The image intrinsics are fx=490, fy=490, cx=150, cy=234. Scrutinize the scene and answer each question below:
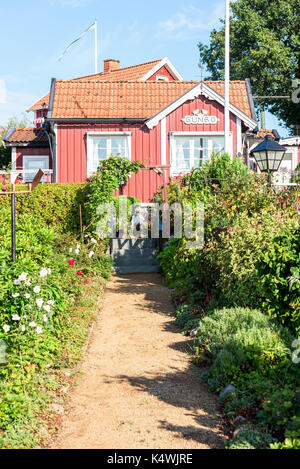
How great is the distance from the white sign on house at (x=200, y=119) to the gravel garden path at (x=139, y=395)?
9.82 m

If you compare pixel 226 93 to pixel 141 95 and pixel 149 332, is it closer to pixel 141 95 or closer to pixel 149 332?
pixel 141 95

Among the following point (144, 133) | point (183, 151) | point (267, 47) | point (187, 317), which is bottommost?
point (187, 317)

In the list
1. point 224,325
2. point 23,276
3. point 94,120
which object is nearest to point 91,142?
point 94,120

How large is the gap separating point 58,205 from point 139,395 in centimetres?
913

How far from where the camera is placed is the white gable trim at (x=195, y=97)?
16969mm

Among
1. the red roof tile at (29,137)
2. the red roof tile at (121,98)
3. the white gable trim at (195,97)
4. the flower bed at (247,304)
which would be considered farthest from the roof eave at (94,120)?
the flower bed at (247,304)

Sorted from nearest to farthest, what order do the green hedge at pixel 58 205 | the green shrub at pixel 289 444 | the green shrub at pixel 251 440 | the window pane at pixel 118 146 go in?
the green shrub at pixel 289 444 < the green shrub at pixel 251 440 < the green hedge at pixel 58 205 < the window pane at pixel 118 146

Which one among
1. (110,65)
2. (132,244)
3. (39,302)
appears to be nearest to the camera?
(39,302)

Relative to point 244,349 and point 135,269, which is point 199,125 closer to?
point 135,269

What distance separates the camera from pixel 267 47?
3081 cm

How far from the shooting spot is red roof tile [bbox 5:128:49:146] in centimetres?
2303

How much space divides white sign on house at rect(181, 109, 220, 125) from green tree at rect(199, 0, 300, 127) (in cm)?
1537

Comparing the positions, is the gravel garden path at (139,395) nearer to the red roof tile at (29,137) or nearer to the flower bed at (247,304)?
the flower bed at (247,304)

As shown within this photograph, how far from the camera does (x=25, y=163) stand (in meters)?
23.2
